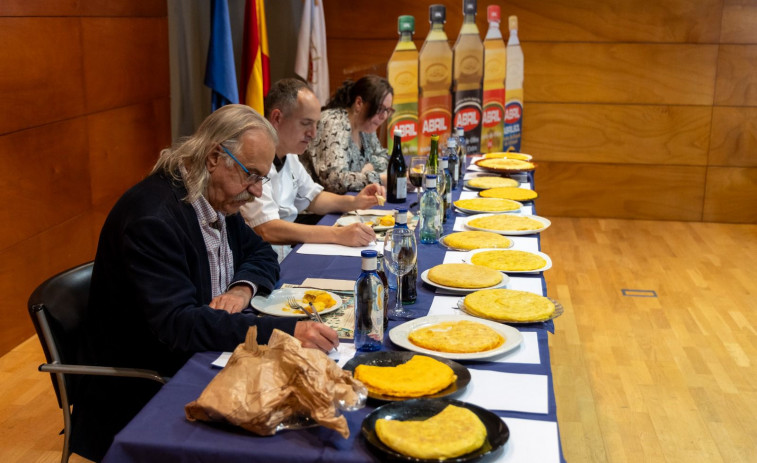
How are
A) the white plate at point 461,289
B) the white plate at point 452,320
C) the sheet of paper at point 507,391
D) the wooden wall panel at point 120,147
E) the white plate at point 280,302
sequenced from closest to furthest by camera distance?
the sheet of paper at point 507,391, the white plate at point 452,320, the white plate at point 280,302, the white plate at point 461,289, the wooden wall panel at point 120,147

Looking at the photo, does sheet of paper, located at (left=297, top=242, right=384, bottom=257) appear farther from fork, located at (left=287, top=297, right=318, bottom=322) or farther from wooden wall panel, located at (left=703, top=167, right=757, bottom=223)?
wooden wall panel, located at (left=703, top=167, right=757, bottom=223)

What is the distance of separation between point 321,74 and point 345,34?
0.78 metres

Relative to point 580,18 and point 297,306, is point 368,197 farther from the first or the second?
point 580,18

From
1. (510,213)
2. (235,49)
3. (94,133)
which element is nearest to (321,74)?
(235,49)

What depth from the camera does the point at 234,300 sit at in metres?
1.96

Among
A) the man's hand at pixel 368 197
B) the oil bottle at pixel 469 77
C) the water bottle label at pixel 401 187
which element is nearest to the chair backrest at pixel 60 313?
the man's hand at pixel 368 197

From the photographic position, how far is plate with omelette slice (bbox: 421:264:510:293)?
6.88ft

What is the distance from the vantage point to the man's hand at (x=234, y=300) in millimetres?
1927

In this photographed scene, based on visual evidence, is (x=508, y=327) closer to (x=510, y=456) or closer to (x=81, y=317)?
(x=510, y=456)

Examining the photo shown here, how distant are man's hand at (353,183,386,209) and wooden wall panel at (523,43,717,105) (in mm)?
3373

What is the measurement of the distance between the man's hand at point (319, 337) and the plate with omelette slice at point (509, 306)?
0.42 meters

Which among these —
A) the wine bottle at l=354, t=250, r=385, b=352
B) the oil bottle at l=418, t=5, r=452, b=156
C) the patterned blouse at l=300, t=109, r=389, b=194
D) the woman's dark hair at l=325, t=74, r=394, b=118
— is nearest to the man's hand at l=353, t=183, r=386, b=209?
the patterned blouse at l=300, t=109, r=389, b=194

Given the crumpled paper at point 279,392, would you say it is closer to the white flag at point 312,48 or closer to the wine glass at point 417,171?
the wine glass at point 417,171

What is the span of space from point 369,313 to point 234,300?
442 millimetres
